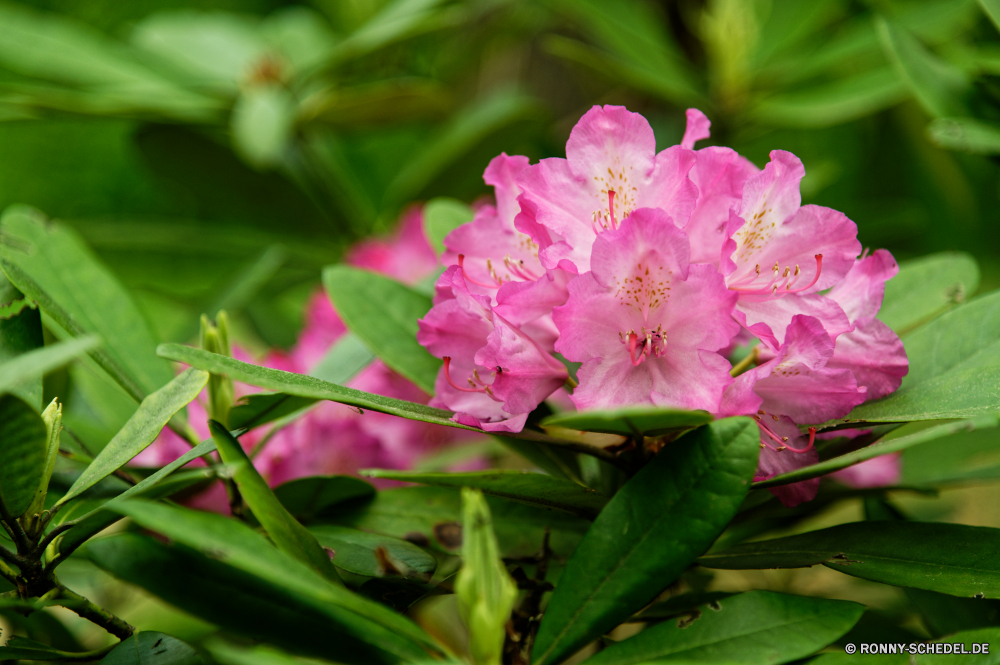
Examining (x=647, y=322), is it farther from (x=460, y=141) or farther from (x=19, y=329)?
(x=460, y=141)

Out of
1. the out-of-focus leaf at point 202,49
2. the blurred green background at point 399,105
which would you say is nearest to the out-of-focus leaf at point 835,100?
the blurred green background at point 399,105

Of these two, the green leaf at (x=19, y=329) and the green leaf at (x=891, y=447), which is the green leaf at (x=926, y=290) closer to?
the green leaf at (x=891, y=447)

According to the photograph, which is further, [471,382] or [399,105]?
[399,105]

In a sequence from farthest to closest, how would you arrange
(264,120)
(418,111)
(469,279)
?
(418,111) < (264,120) < (469,279)

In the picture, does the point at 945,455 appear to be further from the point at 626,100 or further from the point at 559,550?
the point at 626,100

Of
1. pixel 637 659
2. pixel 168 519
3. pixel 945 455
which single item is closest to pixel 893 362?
pixel 637 659

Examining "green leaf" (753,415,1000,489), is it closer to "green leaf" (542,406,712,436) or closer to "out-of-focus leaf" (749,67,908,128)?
"green leaf" (542,406,712,436)

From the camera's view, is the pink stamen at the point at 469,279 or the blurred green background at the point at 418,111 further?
the blurred green background at the point at 418,111

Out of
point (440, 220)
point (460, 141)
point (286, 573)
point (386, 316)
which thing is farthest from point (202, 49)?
point (286, 573)
